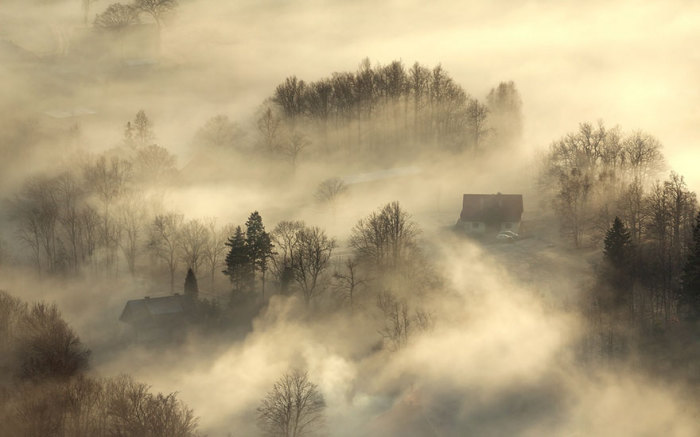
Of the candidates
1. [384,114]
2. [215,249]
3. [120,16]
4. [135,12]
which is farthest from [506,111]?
[120,16]

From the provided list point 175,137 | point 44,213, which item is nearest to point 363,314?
point 44,213

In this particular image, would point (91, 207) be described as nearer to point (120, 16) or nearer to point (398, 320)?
point (398, 320)

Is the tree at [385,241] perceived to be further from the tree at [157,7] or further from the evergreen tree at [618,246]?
the tree at [157,7]

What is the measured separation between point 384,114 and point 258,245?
1811 inches

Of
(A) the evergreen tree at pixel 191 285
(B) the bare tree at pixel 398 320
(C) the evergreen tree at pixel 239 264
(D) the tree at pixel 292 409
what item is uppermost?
(C) the evergreen tree at pixel 239 264

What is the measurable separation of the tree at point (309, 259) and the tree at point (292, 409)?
14.0 m

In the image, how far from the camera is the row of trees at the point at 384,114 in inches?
5714

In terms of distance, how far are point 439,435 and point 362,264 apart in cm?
2626

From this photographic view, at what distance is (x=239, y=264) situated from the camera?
108m

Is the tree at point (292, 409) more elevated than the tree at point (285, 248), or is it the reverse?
the tree at point (285, 248)

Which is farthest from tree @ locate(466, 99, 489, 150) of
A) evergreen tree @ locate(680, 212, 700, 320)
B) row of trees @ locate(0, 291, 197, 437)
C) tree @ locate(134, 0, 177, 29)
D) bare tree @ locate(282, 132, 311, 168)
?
row of trees @ locate(0, 291, 197, 437)

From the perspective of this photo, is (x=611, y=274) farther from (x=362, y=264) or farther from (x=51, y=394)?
(x=51, y=394)

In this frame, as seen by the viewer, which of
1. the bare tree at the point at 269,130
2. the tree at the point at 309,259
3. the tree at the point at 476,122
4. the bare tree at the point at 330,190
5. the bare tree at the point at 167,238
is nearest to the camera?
the tree at the point at 309,259

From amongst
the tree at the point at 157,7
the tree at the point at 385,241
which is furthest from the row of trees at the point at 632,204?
the tree at the point at 157,7
